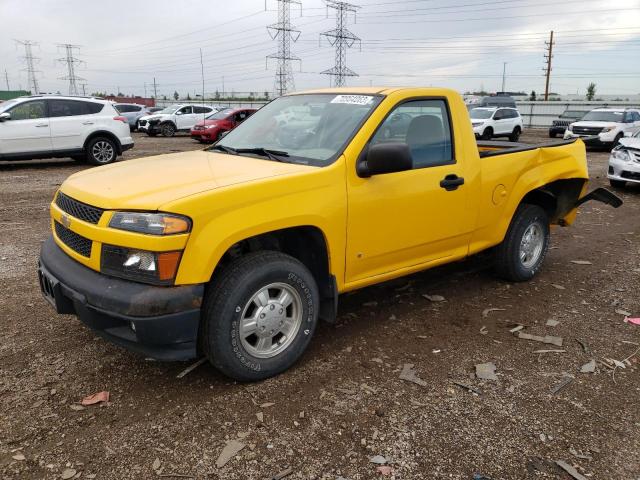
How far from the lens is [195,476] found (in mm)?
2543

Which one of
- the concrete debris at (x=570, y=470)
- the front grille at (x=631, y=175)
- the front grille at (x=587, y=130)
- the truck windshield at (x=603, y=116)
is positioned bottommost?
the concrete debris at (x=570, y=470)

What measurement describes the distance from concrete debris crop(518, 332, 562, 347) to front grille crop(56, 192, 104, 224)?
3176 millimetres

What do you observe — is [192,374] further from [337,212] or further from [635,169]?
[635,169]

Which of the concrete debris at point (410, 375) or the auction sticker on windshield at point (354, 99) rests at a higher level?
the auction sticker on windshield at point (354, 99)

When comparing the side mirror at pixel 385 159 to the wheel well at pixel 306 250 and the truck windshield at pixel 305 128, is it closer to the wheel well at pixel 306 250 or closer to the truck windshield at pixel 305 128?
the truck windshield at pixel 305 128

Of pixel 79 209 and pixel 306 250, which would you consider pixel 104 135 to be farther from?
pixel 306 250

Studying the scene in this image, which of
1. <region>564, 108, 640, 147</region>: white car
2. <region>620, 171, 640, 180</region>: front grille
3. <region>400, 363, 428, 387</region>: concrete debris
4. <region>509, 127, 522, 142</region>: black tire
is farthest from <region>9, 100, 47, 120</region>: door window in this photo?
<region>509, 127, 522, 142</region>: black tire

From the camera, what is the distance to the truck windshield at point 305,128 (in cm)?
367

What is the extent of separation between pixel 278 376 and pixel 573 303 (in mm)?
2965

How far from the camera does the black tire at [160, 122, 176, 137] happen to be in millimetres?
26219

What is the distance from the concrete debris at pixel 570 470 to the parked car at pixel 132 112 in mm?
30114

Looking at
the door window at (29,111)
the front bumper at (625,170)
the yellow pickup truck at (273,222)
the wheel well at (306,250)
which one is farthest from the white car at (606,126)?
the wheel well at (306,250)

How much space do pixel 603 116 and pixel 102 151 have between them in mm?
19738

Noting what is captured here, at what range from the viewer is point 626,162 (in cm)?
1118
